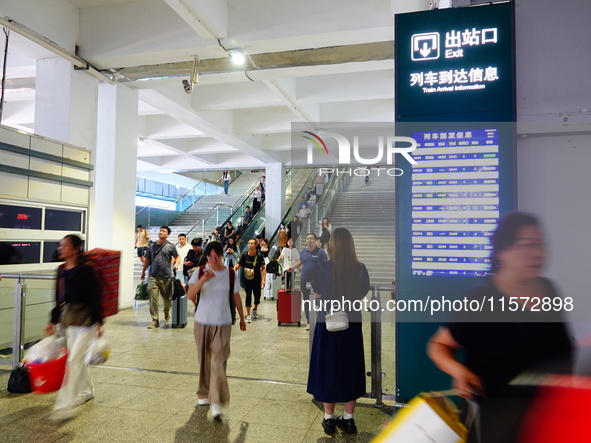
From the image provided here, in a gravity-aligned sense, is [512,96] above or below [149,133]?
below

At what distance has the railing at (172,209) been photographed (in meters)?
18.8

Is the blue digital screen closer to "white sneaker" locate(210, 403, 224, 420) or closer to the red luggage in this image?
"white sneaker" locate(210, 403, 224, 420)

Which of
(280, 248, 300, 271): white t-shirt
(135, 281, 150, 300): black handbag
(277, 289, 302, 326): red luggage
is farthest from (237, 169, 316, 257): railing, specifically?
(135, 281, 150, 300): black handbag

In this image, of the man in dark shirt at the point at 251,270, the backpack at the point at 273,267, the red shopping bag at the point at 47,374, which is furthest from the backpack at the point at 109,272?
the backpack at the point at 273,267

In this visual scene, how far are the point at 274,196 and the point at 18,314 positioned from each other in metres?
12.1

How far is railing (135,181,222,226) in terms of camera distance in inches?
741

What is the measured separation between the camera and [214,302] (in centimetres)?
367

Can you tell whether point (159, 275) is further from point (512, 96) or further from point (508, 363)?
point (508, 363)

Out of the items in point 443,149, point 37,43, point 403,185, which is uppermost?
point 37,43

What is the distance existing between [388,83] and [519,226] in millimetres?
8630

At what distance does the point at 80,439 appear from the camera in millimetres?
3146

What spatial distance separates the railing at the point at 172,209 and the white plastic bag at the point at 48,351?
15.6 metres

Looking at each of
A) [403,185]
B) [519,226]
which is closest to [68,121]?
[403,185]

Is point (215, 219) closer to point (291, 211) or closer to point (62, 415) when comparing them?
point (291, 211)
